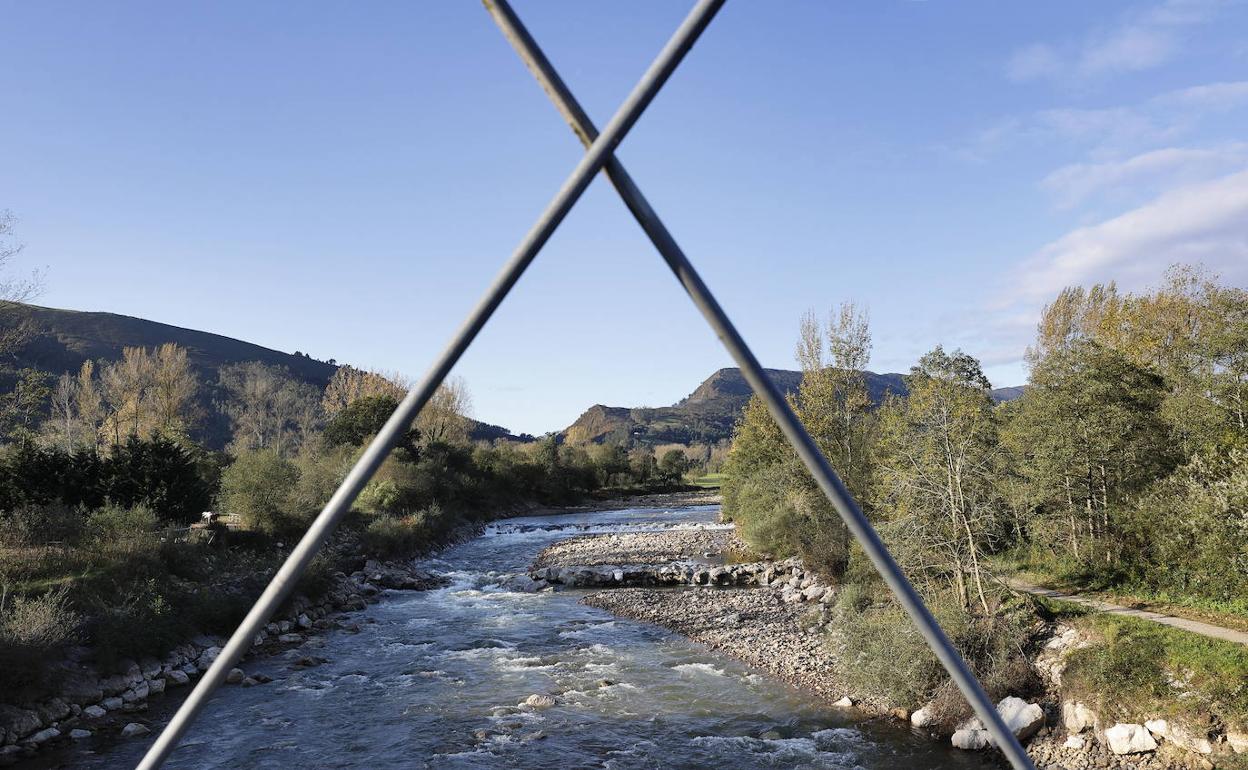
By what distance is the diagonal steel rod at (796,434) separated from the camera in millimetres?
1996

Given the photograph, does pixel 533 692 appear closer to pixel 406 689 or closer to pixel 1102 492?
pixel 406 689

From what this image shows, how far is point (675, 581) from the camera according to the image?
24.9 metres

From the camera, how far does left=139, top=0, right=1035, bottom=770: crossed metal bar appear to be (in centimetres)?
201

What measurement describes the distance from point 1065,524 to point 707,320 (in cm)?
1954

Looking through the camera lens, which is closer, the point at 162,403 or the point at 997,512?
the point at 997,512

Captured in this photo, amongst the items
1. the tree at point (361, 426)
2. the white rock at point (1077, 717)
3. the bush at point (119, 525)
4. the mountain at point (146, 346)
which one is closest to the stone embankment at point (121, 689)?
the bush at point (119, 525)

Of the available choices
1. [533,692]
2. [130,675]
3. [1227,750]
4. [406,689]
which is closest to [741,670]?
[533,692]

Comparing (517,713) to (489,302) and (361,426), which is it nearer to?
(489,302)

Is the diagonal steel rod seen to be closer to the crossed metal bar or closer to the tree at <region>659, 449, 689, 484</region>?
the crossed metal bar

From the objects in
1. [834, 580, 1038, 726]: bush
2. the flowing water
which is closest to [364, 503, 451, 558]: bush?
the flowing water

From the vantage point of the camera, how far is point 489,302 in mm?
2090

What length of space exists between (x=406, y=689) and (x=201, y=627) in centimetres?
582

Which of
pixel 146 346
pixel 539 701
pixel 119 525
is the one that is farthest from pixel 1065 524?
pixel 146 346

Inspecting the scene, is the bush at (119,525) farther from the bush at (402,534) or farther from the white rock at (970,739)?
the white rock at (970,739)
